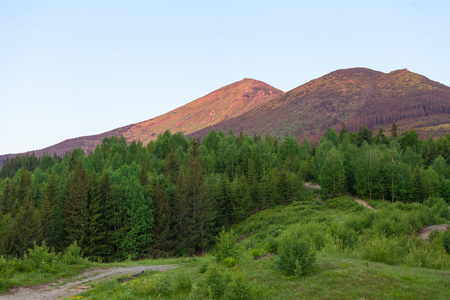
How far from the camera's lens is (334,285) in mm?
10359

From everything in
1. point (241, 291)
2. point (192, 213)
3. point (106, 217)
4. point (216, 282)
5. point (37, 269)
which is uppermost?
point (241, 291)

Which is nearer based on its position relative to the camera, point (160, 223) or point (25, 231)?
point (25, 231)

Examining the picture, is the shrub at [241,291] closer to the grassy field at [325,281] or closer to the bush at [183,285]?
the grassy field at [325,281]

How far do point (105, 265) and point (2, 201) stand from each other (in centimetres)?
4954

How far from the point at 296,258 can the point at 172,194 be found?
144ft

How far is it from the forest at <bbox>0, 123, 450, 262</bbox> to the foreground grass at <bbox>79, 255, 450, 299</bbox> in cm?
1342

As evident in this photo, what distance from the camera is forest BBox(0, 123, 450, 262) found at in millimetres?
40656

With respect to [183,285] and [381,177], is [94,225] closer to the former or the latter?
[183,285]

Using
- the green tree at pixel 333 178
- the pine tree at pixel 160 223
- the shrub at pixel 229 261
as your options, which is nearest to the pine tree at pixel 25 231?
the pine tree at pixel 160 223

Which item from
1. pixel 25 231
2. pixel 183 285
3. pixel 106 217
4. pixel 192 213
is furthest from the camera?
pixel 192 213

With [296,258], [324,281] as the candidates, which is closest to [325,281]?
[324,281]

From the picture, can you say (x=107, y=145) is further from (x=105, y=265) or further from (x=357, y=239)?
(x=357, y=239)

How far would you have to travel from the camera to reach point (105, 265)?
21797 mm

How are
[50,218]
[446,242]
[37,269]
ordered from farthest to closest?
1. [50,218]
2. [37,269]
3. [446,242]
